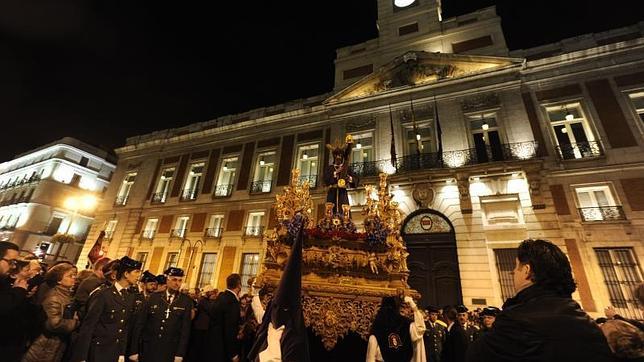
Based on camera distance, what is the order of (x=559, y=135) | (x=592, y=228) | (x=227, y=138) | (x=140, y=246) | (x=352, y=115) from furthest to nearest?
(x=227, y=138), (x=140, y=246), (x=352, y=115), (x=559, y=135), (x=592, y=228)

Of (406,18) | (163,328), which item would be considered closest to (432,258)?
(163,328)

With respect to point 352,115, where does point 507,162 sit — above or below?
below

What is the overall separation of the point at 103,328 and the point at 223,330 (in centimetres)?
160

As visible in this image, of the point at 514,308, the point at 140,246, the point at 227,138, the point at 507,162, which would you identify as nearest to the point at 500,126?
the point at 507,162

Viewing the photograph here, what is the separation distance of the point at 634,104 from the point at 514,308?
15693 millimetres

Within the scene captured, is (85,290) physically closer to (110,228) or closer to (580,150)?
(580,150)

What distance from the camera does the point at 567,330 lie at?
1.37m

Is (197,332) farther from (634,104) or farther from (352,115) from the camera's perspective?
(634,104)

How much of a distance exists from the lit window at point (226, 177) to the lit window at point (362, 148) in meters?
8.21

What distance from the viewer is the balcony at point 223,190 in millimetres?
17587

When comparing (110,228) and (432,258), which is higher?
(110,228)

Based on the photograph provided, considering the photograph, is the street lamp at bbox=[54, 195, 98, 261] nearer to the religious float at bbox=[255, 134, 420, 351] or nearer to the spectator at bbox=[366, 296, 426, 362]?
the religious float at bbox=[255, 134, 420, 351]

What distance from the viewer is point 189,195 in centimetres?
1867

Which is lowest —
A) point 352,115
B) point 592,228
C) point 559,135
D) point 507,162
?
point 592,228
